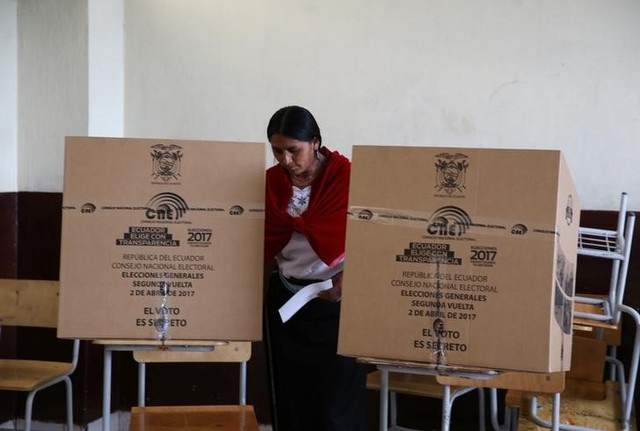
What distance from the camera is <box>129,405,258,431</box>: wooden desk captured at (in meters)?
2.43

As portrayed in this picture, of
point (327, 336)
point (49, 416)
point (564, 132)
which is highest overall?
point (564, 132)

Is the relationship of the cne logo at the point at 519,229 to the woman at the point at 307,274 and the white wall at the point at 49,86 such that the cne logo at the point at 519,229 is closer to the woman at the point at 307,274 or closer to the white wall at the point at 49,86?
the woman at the point at 307,274

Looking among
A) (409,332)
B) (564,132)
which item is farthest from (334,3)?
(409,332)

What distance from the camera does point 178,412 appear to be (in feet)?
8.38

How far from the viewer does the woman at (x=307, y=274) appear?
85.7 inches

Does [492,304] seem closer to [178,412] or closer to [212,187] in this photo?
[212,187]

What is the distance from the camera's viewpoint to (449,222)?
171cm

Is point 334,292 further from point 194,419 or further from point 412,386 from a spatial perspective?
point 412,386

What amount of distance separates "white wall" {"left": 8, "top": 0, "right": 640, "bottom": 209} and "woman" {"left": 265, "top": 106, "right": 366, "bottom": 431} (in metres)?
1.07

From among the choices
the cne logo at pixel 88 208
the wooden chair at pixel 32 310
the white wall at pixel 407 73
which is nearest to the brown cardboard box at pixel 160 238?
the cne logo at pixel 88 208

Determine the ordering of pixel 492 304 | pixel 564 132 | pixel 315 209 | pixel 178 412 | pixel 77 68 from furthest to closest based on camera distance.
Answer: pixel 77 68 → pixel 564 132 → pixel 178 412 → pixel 315 209 → pixel 492 304

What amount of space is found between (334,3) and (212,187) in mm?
1637

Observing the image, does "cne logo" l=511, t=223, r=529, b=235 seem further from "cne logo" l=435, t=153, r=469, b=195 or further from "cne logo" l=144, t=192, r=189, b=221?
"cne logo" l=144, t=192, r=189, b=221

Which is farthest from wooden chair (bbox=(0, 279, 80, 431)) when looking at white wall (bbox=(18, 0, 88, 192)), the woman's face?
the woman's face
